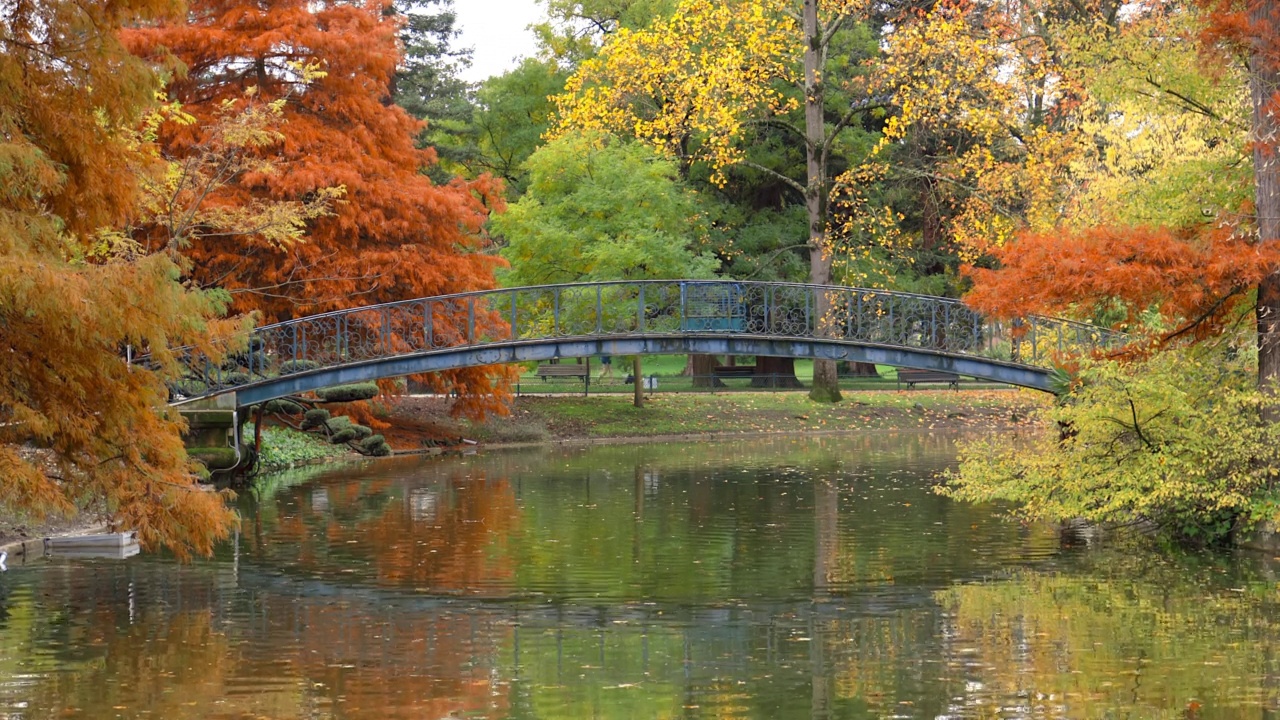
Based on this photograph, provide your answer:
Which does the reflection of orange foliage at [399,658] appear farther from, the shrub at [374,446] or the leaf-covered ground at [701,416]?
the leaf-covered ground at [701,416]

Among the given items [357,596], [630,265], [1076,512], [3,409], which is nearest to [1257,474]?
[1076,512]

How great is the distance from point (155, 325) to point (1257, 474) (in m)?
10.7

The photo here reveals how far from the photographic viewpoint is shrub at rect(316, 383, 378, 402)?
30.3 meters

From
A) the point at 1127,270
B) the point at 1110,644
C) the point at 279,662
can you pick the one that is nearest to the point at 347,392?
the point at 1127,270

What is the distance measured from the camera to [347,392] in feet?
99.4

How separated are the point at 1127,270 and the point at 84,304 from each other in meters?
9.36

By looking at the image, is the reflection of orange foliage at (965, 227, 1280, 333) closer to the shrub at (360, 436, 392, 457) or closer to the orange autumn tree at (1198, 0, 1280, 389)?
the orange autumn tree at (1198, 0, 1280, 389)

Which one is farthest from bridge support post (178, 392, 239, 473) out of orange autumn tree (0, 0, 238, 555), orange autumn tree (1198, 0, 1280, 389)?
orange autumn tree (1198, 0, 1280, 389)

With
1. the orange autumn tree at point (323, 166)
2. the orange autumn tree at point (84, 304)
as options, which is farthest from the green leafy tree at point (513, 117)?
the orange autumn tree at point (84, 304)

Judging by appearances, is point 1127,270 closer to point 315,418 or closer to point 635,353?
point 635,353

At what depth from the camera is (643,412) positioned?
1474 inches

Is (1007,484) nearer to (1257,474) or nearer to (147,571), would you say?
(1257,474)

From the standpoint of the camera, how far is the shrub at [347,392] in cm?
3033

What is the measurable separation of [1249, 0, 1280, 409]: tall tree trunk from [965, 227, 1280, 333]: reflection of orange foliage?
562 millimetres
